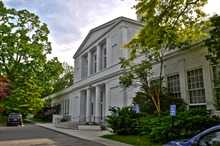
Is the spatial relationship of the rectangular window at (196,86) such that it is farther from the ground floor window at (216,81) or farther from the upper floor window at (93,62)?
the upper floor window at (93,62)

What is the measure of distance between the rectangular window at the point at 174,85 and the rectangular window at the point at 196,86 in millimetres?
1030

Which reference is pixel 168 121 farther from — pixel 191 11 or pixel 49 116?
pixel 49 116

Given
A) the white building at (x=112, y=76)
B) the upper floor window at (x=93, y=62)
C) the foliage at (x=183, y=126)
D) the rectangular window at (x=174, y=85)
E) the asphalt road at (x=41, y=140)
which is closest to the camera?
the foliage at (x=183, y=126)

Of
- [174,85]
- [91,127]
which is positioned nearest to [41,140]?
[174,85]

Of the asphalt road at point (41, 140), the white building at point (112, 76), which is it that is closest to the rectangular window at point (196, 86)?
the white building at point (112, 76)

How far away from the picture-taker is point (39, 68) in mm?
40000

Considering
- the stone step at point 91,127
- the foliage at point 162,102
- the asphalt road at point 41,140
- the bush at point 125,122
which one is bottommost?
the asphalt road at point 41,140

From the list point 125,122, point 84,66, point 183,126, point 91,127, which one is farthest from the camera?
point 84,66

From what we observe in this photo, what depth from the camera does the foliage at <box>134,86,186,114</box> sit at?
17.5 metres

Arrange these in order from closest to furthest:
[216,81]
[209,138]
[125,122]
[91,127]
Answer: [209,138], [216,81], [125,122], [91,127]

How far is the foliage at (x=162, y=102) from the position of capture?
1748 centimetres

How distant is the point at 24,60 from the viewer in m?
40.1

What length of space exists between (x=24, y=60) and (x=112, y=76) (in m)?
16.7

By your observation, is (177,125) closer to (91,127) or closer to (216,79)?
(216,79)
